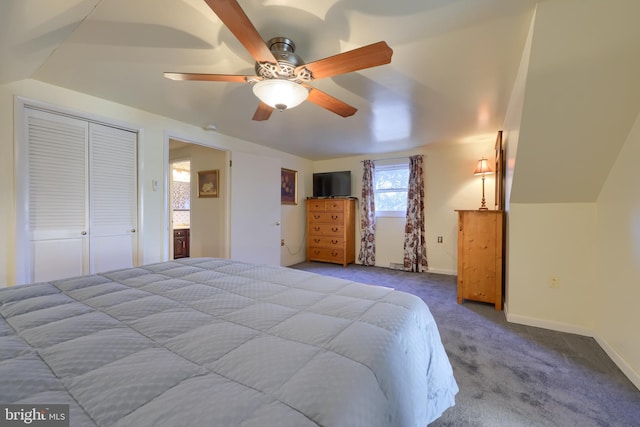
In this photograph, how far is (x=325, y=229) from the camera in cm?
511

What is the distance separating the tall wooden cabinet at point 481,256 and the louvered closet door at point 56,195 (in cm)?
400

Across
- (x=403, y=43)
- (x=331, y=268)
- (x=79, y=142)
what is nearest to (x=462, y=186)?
(x=331, y=268)

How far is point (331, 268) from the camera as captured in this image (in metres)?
4.75

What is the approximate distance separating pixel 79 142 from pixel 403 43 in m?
2.96

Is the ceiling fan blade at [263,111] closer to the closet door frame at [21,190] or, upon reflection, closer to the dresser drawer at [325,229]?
the closet door frame at [21,190]

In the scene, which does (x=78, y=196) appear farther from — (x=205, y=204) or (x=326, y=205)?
(x=326, y=205)

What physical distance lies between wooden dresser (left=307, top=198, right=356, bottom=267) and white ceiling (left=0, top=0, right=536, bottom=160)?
2.24 meters

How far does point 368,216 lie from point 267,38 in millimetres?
3697

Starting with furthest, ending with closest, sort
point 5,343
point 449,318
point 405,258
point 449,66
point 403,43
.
Answer: point 405,258, point 449,318, point 449,66, point 403,43, point 5,343

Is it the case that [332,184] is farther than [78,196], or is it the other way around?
[332,184]

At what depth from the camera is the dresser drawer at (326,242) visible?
4.95 metres

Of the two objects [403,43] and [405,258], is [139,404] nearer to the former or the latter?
[403,43]

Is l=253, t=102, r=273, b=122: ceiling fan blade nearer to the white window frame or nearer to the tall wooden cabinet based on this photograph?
the tall wooden cabinet

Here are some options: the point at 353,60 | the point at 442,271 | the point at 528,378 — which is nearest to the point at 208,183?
the point at 353,60
